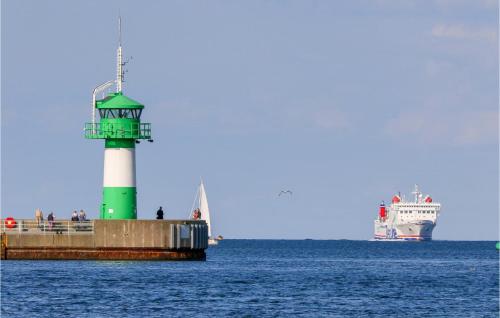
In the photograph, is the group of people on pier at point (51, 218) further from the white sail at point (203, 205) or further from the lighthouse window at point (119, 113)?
the white sail at point (203, 205)

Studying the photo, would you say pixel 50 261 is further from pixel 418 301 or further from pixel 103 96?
pixel 418 301

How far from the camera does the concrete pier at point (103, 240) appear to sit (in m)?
66.4

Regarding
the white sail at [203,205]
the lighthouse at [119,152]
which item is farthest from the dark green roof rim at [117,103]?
the white sail at [203,205]

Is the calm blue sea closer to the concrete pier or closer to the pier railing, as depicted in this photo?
the concrete pier

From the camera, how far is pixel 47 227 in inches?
2672

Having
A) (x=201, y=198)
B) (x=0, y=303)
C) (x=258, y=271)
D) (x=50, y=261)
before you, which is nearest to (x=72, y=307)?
(x=0, y=303)

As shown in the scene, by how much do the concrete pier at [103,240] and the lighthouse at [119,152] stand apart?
89.7 inches

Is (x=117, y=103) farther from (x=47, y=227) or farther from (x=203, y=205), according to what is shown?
(x=203, y=205)

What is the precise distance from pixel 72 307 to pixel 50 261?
67.0 ft

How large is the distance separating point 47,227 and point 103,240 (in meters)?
3.19

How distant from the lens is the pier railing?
67.4 meters

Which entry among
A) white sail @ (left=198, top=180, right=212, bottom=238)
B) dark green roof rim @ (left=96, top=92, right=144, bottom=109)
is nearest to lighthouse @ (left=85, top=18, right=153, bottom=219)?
dark green roof rim @ (left=96, top=92, right=144, bottom=109)

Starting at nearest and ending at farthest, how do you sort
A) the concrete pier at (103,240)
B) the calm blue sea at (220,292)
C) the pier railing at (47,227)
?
the calm blue sea at (220,292), the concrete pier at (103,240), the pier railing at (47,227)

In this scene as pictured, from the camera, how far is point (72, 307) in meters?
48.4
